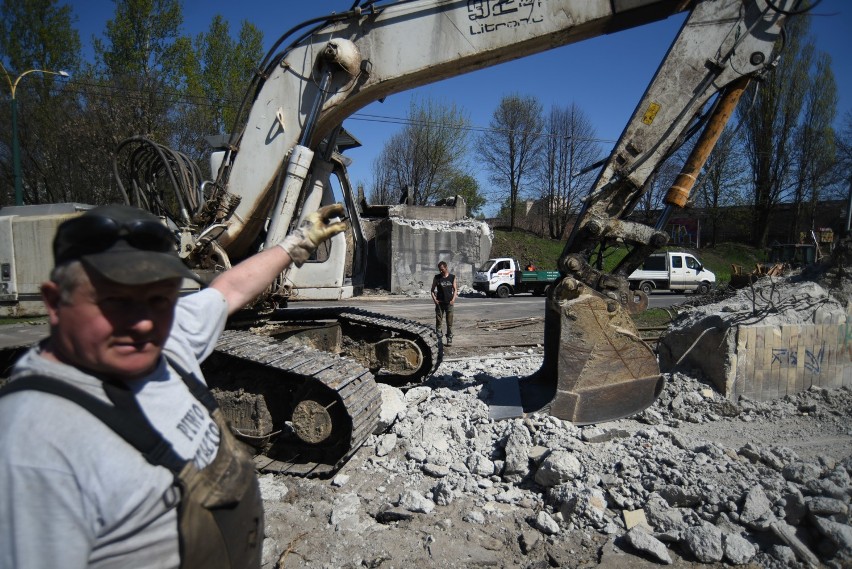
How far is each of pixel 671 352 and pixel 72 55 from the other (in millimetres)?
26150

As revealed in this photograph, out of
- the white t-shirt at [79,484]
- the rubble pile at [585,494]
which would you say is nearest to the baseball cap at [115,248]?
the white t-shirt at [79,484]

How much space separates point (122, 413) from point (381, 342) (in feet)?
16.0

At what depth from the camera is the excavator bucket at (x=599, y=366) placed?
4.39 metres

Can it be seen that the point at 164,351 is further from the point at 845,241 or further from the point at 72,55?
the point at 72,55

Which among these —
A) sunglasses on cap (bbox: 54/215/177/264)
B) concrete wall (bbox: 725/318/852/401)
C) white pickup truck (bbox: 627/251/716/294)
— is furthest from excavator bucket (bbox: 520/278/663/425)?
white pickup truck (bbox: 627/251/716/294)

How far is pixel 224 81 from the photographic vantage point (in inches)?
1039

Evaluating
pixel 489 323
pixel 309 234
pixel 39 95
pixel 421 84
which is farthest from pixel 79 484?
pixel 39 95

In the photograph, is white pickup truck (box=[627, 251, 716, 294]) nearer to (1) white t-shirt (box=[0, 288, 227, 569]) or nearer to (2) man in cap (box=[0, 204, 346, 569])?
(2) man in cap (box=[0, 204, 346, 569])

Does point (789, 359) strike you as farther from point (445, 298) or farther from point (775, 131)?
point (775, 131)

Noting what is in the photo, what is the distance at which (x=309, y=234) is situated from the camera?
2.05 m

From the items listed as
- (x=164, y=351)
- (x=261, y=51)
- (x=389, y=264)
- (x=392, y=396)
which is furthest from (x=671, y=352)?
(x=261, y=51)

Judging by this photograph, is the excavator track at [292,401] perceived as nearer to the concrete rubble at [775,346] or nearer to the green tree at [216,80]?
the concrete rubble at [775,346]

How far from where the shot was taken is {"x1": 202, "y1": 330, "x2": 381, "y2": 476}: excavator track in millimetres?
4145

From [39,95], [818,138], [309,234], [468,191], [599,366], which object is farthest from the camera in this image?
[468,191]
